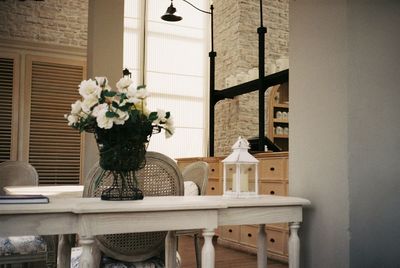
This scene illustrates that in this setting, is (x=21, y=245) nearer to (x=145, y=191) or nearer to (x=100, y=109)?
(x=145, y=191)

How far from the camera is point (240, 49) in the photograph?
8.05 metres

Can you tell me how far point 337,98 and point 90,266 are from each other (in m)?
1.37

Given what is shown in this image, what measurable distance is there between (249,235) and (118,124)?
11.6 feet

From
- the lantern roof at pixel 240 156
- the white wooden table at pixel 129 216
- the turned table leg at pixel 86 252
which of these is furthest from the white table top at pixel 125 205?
the lantern roof at pixel 240 156

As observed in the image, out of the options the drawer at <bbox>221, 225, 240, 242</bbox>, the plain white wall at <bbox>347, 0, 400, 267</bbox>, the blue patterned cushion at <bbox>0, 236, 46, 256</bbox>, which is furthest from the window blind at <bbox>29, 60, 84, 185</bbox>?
the plain white wall at <bbox>347, 0, 400, 267</bbox>

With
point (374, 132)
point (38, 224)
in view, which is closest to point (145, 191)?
point (38, 224)

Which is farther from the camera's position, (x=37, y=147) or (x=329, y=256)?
(x=37, y=147)

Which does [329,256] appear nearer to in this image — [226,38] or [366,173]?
[366,173]

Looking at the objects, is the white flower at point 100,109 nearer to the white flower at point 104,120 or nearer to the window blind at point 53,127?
the white flower at point 104,120

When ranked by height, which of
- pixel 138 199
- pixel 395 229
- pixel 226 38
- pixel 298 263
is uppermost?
pixel 226 38

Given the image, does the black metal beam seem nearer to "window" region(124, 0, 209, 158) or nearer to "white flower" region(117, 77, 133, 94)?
"window" region(124, 0, 209, 158)

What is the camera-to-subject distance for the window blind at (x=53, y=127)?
266 inches

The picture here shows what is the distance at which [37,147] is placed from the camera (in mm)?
6742

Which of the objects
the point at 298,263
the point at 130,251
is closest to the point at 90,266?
the point at 130,251
